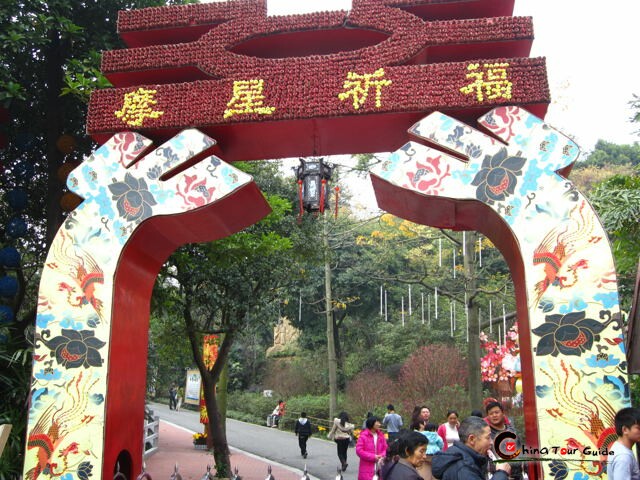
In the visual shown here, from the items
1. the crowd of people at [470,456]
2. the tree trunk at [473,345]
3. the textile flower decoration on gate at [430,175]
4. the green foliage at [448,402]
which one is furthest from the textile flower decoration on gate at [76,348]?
the green foliage at [448,402]

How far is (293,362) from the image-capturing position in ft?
79.5

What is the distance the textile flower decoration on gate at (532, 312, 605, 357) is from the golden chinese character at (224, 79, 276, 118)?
10.5 ft

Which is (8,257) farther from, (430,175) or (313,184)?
(430,175)

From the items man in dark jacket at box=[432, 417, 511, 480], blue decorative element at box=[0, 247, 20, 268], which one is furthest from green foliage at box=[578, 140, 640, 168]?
man in dark jacket at box=[432, 417, 511, 480]

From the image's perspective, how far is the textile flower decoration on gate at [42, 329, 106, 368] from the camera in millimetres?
5551

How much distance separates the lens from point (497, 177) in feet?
18.0

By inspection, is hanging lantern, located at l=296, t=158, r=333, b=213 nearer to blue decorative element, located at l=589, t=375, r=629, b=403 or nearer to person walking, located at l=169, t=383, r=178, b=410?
blue decorative element, located at l=589, t=375, r=629, b=403

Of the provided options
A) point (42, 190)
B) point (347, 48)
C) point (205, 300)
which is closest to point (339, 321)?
point (205, 300)

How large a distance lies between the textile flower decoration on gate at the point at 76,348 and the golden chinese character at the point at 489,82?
413 centimetres

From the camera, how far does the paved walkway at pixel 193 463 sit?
11.3 meters

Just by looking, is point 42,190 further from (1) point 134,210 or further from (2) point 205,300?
(1) point 134,210

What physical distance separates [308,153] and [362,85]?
3.67 feet

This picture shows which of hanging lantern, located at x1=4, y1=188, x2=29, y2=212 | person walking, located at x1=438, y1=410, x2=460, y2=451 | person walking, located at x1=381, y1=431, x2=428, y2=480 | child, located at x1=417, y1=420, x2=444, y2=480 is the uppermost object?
hanging lantern, located at x1=4, y1=188, x2=29, y2=212

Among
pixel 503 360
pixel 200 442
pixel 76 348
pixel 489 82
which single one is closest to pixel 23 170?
pixel 76 348
